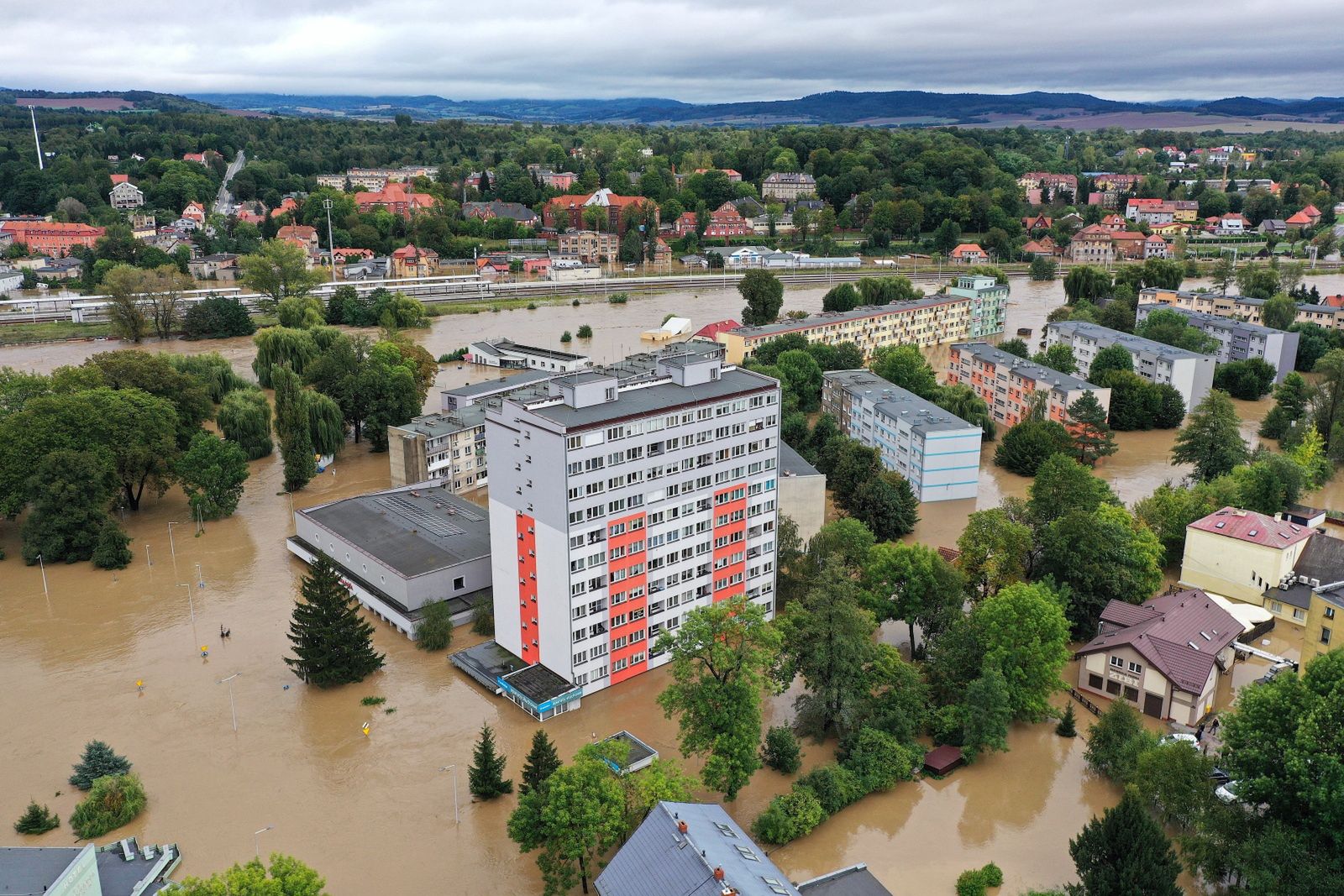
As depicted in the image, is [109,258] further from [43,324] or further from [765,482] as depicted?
[765,482]

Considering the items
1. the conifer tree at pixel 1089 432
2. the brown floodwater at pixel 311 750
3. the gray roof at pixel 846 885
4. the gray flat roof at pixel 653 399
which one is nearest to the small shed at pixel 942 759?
the brown floodwater at pixel 311 750

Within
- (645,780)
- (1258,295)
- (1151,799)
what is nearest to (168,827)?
A: (645,780)

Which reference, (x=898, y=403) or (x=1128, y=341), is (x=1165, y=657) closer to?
(x=898, y=403)

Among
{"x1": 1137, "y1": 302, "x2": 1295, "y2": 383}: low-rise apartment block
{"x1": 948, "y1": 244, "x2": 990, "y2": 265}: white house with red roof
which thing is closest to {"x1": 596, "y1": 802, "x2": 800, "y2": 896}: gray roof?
{"x1": 1137, "y1": 302, "x2": 1295, "y2": 383}: low-rise apartment block

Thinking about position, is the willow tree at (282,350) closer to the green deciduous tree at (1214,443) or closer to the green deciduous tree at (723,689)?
the green deciduous tree at (723,689)

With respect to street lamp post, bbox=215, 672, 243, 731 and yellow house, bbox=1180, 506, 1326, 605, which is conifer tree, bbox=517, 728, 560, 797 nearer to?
street lamp post, bbox=215, 672, 243, 731

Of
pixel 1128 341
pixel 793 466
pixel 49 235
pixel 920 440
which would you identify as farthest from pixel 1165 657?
pixel 49 235
